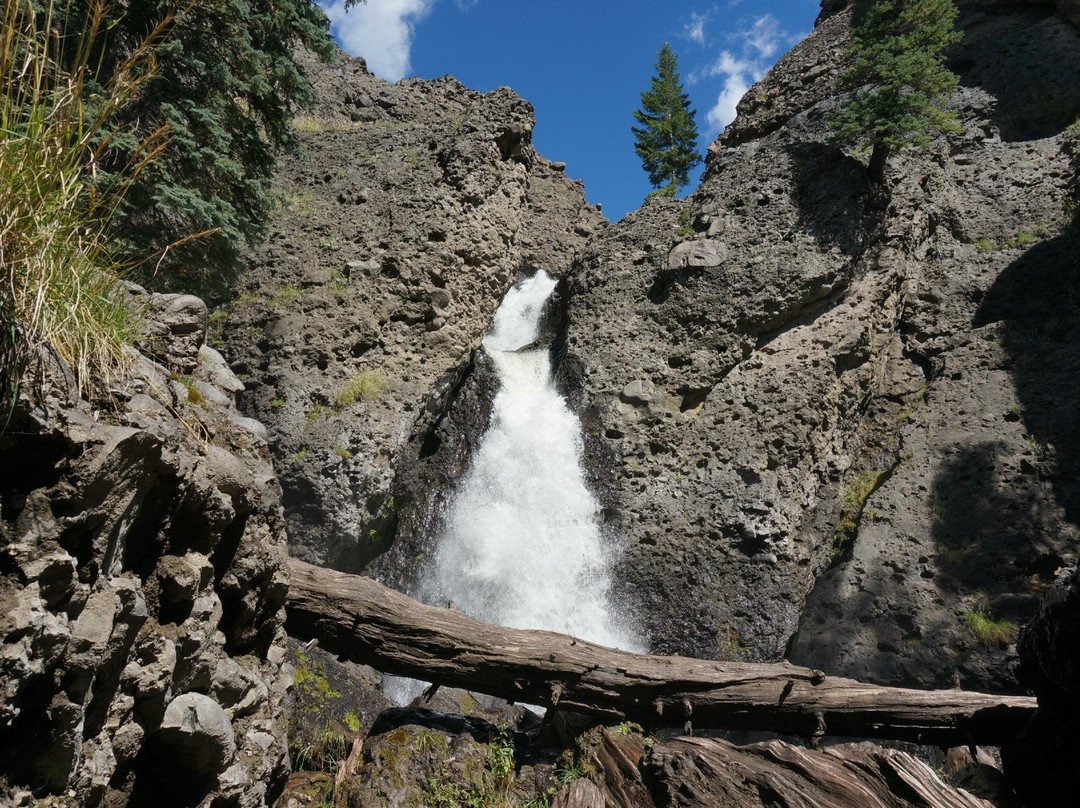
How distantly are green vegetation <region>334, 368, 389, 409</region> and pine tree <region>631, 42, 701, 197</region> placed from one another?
19.5 m

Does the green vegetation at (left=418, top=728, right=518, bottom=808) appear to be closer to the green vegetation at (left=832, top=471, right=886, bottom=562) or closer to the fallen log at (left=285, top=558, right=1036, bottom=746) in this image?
the fallen log at (left=285, top=558, right=1036, bottom=746)

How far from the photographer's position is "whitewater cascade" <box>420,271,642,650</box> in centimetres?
1032

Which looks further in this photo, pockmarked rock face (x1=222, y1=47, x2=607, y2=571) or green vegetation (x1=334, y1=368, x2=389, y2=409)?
green vegetation (x1=334, y1=368, x2=389, y2=409)

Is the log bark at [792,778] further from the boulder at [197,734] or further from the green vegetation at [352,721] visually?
the boulder at [197,734]

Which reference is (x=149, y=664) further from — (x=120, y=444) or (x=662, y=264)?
(x=662, y=264)

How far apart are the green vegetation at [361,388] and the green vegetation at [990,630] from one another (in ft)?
29.3

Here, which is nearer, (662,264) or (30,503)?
(30,503)

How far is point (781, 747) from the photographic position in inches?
198

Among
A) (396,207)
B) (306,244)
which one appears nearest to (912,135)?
(396,207)

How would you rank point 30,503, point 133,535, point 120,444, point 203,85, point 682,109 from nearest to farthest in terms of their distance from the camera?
point 30,503, point 120,444, point 133,535, point 203,85, point 682,109

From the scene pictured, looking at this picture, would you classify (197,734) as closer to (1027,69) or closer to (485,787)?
(485,787)

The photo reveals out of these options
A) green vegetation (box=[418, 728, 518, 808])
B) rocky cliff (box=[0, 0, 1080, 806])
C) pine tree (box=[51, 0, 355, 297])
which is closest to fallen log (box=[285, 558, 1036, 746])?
rocky cliff (box=[0, 0, 1080, 806])

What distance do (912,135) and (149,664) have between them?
16.3 metres

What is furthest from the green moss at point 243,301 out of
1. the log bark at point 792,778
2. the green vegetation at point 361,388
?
the log bark at point 792,778
